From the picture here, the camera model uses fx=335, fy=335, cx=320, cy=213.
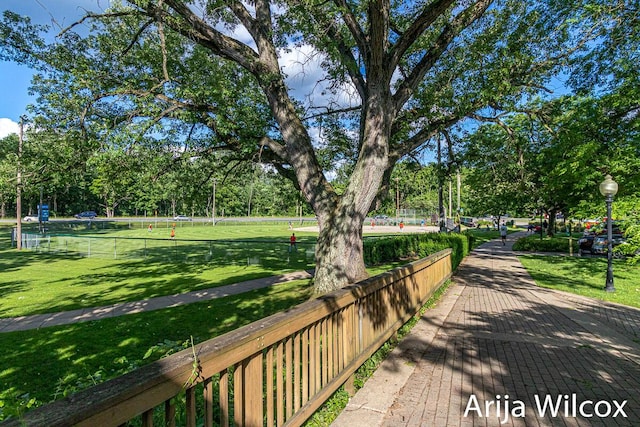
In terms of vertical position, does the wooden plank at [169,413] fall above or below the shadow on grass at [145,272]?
above

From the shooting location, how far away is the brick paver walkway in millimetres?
3105

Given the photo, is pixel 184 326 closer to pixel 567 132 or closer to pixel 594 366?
pixel 594 366

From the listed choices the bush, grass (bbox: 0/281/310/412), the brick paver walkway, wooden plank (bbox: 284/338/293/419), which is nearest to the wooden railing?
wooden plank (bbox: 284/338/293/419)

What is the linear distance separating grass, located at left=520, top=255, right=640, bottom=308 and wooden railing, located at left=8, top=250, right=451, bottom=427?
7492 mm

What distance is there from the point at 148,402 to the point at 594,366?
5090 mm

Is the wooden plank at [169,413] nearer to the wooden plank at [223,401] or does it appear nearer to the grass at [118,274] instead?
the wooden plank at [223,401]

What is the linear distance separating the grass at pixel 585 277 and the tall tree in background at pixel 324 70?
5541 mm

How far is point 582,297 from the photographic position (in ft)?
27.9

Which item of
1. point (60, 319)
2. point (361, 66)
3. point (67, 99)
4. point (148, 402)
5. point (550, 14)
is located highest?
point (550, 14)

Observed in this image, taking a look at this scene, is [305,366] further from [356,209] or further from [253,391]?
[356,209]

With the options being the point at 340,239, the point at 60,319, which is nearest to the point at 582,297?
the point at 340,239

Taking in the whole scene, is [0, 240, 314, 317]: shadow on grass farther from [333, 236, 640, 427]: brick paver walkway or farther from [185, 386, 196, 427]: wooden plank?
[185, 386, 196, 427]: wooden plank

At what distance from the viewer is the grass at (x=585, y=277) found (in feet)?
28.9

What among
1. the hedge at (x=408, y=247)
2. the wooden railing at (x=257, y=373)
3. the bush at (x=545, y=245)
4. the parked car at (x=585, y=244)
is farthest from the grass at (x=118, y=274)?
the parked car at (x=585, y=244)
